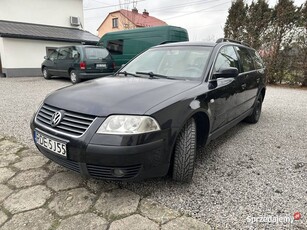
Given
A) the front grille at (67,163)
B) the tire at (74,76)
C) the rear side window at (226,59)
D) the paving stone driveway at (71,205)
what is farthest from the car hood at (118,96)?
the tire at (74,76)

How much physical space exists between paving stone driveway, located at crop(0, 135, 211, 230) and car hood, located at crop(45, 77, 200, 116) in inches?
30.8

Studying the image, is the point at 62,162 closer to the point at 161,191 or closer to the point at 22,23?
Result: the point at 161,191

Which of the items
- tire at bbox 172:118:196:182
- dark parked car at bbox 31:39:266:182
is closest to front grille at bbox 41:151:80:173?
dark parked car at bbox 31:39:266:182

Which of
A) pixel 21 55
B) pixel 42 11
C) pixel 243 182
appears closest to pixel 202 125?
A: pixel 243 182

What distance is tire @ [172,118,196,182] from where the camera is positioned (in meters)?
2.11

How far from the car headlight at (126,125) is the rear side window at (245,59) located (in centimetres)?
239

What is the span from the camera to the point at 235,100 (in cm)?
315

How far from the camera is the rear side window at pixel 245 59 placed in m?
3.61

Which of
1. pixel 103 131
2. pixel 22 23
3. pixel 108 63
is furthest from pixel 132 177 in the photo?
pixel 22 23

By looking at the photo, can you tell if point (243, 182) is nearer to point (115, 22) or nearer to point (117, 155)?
point (117, 155)

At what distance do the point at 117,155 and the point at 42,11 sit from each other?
16.1 m

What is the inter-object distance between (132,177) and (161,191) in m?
0.43

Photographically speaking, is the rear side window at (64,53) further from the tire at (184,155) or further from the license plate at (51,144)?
the tire at (184,155)

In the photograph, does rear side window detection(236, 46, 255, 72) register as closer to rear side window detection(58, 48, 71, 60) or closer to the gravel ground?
the gravel ground
